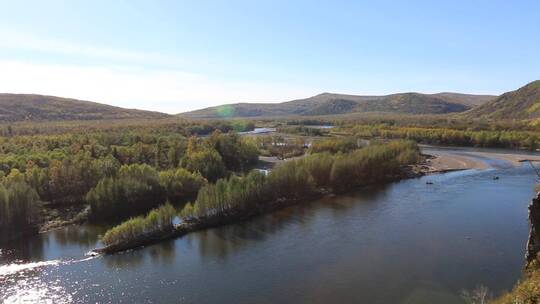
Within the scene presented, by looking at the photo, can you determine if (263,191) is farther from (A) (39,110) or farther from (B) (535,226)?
(A) (39,110)

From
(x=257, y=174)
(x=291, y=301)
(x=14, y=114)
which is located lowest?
(x=291, y=301)

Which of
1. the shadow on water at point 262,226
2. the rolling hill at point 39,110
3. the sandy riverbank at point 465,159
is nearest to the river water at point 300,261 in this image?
the shadow on water at point 262,226

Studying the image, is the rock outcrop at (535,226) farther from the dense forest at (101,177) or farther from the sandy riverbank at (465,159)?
the sandy riverbank at (465,159)

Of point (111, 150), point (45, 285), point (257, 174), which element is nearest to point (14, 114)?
point (111, 150)

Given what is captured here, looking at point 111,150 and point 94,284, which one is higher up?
point 111,150

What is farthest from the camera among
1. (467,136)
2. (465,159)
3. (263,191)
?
(467,136)

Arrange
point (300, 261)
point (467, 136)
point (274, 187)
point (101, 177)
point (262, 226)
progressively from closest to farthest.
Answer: point (300, 261) < point (262, 226) < point (274, 187) < point (101, 177) < point (467, 136)

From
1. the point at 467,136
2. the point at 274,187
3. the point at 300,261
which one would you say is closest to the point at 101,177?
the point at 274,187

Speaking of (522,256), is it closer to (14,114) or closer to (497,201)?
(497,201)
